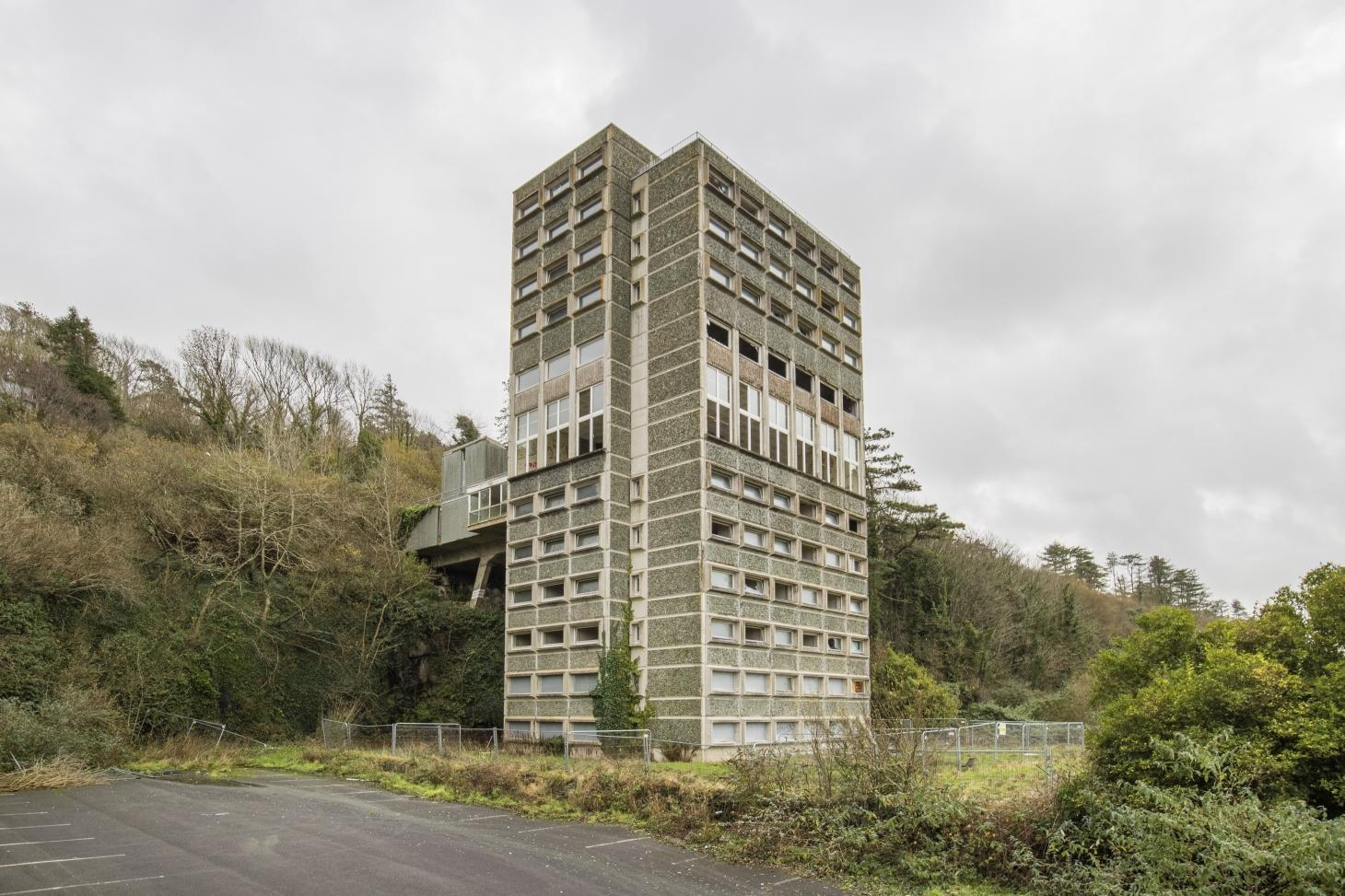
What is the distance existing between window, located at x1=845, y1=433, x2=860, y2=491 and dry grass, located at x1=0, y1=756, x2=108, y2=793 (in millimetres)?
27322

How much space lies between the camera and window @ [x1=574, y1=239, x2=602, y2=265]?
3421 cm

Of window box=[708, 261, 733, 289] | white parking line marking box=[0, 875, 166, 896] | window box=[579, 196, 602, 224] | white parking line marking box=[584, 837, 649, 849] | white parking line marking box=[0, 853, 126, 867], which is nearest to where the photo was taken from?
white parking line marking box=[0, 875, 166, 896]

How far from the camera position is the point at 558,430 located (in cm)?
3384

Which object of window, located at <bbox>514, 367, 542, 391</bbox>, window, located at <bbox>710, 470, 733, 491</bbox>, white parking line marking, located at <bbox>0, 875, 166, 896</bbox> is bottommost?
white parking line marking, located at <bbox>0, 875, 166, 896</bbox>

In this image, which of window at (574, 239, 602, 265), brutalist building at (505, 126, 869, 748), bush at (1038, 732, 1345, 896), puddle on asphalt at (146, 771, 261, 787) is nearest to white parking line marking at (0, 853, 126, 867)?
puddle on asphalt at (146, 771, 261, 787)

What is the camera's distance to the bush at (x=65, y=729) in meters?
22.1

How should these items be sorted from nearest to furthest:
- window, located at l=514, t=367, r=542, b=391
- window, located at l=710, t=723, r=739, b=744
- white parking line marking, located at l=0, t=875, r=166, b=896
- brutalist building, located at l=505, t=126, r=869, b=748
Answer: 1. white parking line marking, located at l=0, t=875, r=166, b=896
2. window, located at l=710, t=723, r=739, b=744
3. brutalist building, located at l=505, t=126, r=869, b=748
4. window, located at l=514, t=367, r=542, b=391

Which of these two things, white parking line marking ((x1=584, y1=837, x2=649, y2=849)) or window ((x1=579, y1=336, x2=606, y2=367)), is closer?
white parking line marking ((x1=584, y1=837, x2=649, y2=849))

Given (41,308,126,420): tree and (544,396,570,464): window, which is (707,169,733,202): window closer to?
(544,396,570,464): window

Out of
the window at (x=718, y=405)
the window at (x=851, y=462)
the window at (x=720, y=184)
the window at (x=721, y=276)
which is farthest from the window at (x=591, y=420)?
the window at (x=851, y=462)

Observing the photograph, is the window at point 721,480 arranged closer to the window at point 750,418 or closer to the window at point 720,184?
the window at point 750,418

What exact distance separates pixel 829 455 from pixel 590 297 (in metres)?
11.6

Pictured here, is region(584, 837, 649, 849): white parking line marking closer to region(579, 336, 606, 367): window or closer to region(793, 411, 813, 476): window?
region(579, 336, 606, 367): window

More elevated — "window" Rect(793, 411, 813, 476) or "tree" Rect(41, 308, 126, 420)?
"tree" Rect(41, 308, 126, 420)
